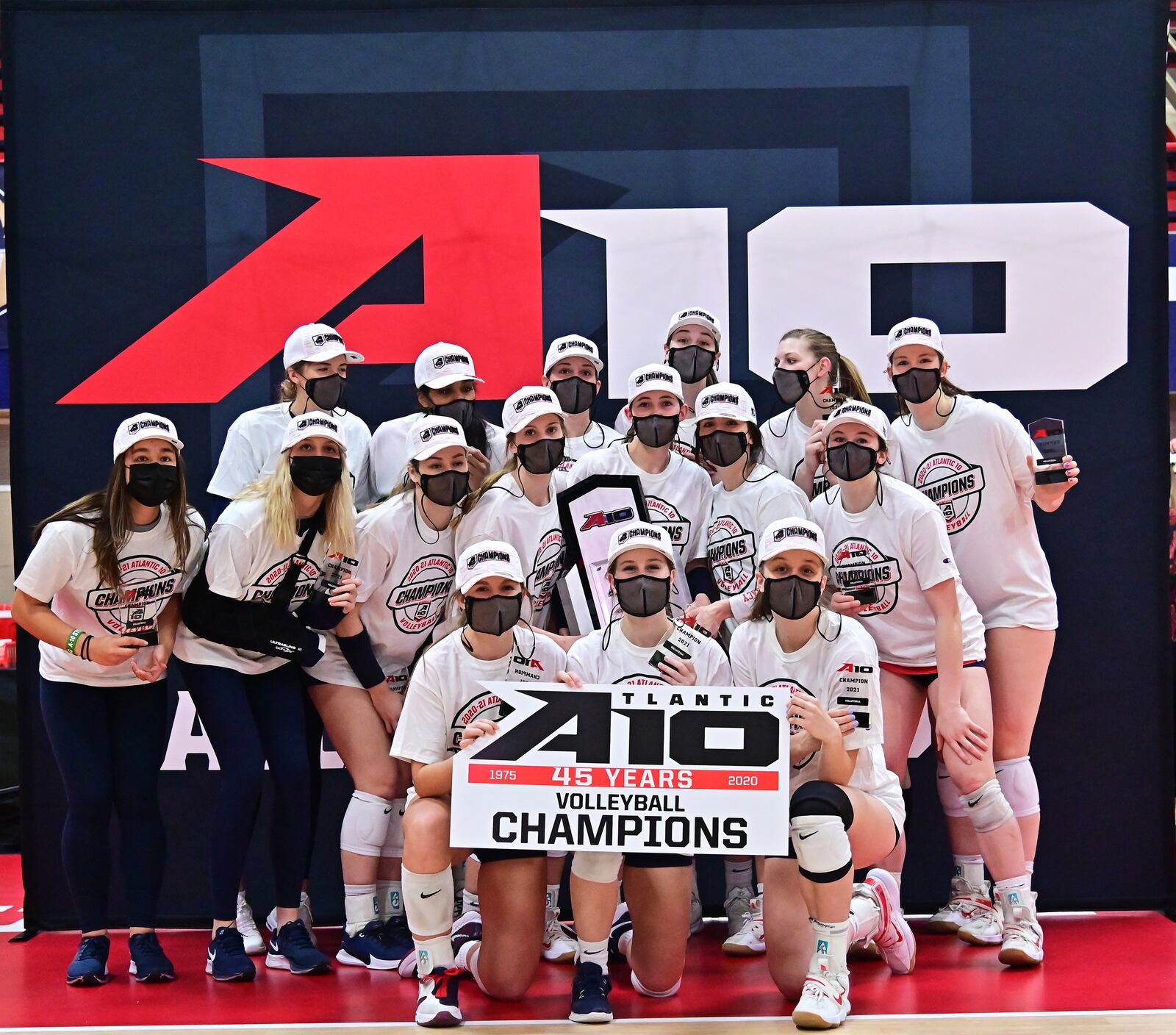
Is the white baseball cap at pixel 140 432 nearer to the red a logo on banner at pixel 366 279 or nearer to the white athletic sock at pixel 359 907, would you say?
the red a logo on banner at pixel 366 279

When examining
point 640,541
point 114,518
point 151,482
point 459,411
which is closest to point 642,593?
point 640,541

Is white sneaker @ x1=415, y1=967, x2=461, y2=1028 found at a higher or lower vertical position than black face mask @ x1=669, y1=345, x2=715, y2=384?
lower

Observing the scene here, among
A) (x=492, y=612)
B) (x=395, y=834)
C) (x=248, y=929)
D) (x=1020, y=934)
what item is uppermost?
(x=492, y=612)

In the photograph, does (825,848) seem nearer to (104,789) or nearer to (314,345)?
(104,789)

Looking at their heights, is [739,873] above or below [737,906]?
above

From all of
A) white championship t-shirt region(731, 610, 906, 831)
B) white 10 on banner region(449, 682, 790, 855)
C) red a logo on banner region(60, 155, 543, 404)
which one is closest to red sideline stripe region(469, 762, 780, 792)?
white 10 on banner region(449, 682, 790, 855)

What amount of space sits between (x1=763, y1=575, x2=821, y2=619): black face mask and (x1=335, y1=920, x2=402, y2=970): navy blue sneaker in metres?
1.81

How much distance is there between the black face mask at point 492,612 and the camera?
3756 mm

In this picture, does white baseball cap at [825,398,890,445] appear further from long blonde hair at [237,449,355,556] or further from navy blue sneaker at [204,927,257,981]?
navy blue sneaker at [204,927,257,981]

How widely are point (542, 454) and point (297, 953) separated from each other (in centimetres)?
191

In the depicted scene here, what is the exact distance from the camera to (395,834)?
4.34 meters

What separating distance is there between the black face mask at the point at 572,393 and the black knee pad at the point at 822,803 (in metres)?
1.71

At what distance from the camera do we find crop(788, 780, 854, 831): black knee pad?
3.53 m

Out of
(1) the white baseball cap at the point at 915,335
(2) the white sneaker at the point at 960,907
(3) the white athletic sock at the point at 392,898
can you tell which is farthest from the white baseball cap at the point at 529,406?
(2) the white sneaker at the point at 960,907
